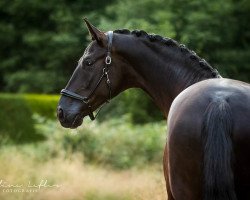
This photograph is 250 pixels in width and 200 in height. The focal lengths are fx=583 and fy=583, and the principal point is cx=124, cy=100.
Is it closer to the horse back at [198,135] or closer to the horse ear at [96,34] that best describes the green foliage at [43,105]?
the horse ear at [96,34]

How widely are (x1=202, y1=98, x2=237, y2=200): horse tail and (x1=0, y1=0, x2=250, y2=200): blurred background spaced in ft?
10.5

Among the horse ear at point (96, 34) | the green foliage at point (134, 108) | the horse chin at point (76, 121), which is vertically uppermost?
the horse ear at point (96, 34)

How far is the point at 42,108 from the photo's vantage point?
1588 cm

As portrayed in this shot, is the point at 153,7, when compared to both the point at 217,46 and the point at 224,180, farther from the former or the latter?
the point at 224,180

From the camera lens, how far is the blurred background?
329 inches

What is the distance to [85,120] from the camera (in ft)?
35.2

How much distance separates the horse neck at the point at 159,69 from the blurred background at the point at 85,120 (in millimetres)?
2019

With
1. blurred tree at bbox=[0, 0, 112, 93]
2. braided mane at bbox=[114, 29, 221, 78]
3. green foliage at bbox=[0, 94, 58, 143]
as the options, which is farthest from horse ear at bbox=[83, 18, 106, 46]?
blurred tree at bbox=[0, 0, 112, 93]

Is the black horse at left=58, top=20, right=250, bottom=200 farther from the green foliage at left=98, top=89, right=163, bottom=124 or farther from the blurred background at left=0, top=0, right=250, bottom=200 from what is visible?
the green foliage at left=98, top=89, right=163, bottom=124

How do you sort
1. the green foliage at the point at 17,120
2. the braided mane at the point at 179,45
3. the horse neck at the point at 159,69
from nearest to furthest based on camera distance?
the braided mane at the point at 179,45 < the horse neck at the point at 159,69 < the green foliage at the point at 17,120

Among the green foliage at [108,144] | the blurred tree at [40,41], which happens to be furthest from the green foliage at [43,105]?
the blurred tree at [40,41]

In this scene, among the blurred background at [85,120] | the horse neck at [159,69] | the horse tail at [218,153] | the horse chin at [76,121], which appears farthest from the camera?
the blurred background at [85,120]

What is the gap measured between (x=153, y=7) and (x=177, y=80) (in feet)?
44.8

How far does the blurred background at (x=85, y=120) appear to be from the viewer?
8.35 meters
